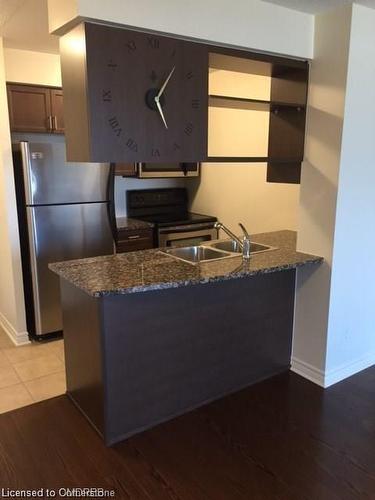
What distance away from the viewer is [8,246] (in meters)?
3.47

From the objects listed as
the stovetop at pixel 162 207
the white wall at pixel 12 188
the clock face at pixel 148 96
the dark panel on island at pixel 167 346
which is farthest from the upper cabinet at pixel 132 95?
the stovetop at pixel 162 207

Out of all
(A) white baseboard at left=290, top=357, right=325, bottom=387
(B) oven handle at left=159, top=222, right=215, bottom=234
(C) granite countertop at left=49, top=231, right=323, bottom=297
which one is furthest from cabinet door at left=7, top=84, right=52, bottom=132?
(A) white baseboard at left=290, top=357, right=325, bottom=387

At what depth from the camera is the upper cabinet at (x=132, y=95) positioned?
1983 millimetres

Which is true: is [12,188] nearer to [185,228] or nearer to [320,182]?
[185,228]

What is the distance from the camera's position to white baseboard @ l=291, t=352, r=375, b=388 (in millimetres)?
2885

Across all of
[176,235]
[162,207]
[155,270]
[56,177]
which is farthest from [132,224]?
[155,270]

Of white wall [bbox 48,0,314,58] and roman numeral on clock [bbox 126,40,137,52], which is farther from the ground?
white wall [bbox 48,0,314,58]

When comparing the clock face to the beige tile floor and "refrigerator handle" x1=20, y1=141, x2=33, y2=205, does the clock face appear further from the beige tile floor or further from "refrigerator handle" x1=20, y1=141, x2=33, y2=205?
the beige tile floor

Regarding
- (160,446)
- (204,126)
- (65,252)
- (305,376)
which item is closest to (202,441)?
(160,446)

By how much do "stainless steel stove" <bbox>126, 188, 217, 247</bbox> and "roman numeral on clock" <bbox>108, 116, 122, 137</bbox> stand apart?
203cm

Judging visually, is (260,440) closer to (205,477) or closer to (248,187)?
(205,477)

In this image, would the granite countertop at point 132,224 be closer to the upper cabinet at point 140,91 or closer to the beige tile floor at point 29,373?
the beige tile floor at point 29,373

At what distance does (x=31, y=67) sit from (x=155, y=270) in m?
2.35

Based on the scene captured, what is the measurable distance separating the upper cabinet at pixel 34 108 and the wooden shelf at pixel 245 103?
157 centimetres
